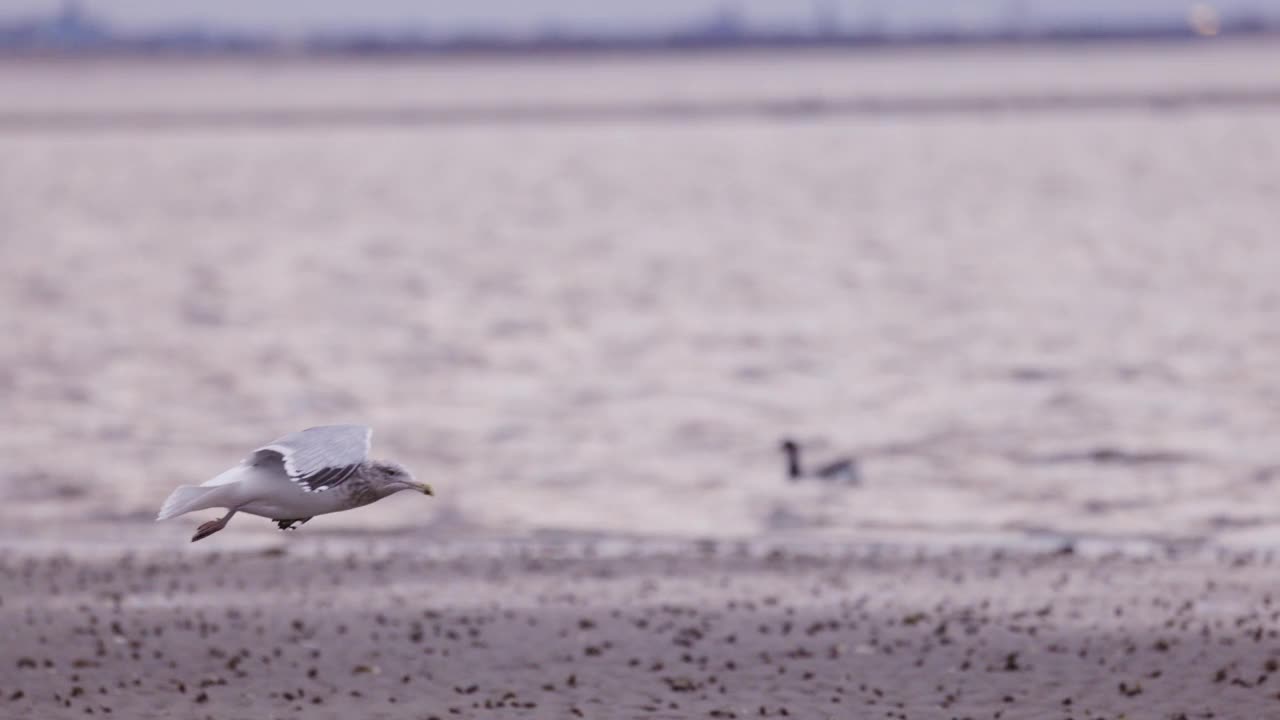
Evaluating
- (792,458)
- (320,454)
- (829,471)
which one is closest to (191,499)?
(320,454)

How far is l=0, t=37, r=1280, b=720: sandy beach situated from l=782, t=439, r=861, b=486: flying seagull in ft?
1.00

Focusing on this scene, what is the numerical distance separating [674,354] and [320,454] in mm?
35624

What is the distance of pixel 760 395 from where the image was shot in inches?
1507

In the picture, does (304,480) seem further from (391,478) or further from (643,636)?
(643,636)

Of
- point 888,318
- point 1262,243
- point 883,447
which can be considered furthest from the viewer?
point 1262,243

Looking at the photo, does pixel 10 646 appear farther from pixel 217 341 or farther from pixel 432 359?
pixel 217 341

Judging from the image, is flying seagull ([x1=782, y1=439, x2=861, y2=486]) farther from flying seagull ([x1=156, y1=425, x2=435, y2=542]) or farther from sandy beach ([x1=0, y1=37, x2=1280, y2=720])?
flying seagull ([x1=156, y1=425, x2=435, y2=542])

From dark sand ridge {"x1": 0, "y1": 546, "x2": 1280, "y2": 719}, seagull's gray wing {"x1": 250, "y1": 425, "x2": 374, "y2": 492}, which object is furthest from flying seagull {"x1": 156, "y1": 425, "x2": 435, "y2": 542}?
dark sand ridge {"x1": 0, "y1": 546, "x2": 1280, "y2": 719}

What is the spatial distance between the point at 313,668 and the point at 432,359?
93.6 feet

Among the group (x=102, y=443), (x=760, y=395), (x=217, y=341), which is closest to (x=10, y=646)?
(x=102, y=443)

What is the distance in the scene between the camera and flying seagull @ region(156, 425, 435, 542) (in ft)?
33.2

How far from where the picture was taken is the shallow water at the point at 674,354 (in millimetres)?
27703

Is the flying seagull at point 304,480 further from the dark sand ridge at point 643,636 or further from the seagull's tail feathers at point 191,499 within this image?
the dark sand ridge at point 643,636

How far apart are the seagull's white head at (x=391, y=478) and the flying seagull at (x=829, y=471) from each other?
1810 cm
